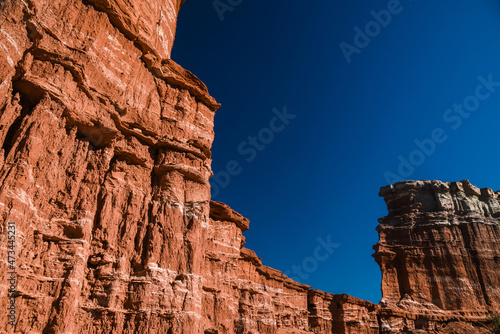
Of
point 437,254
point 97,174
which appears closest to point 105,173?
point 97,174

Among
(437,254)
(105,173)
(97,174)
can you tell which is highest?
(437,254)

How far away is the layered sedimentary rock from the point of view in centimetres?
4903

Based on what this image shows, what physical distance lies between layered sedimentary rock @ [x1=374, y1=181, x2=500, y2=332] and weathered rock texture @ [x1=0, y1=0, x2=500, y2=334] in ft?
111

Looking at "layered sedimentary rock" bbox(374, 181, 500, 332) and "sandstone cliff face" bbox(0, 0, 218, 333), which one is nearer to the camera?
"sandstone cliff face" bbox(0, 0, 218, 333)

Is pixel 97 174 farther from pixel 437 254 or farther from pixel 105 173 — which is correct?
pixel 437 254

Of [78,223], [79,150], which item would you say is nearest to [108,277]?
A: [78,223]

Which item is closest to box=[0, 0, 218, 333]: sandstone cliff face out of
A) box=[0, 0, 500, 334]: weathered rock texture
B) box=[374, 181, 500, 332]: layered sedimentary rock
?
box=[0, 0, 500, 334]: weathered rock texture

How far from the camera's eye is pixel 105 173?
52.1 ft

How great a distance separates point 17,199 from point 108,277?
4.69 m

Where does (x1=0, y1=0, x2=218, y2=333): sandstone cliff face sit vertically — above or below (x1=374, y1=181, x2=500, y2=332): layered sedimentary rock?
below

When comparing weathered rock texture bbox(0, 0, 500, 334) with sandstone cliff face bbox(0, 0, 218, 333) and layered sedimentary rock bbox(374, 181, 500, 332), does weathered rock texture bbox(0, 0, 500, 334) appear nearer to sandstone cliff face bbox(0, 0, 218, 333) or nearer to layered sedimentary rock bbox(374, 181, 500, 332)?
sandstone cliff face bbox(0, 0, 218, 333)

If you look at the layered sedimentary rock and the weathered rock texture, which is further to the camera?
the layered sedimentary rock

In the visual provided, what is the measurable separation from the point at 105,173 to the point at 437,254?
2072 inches

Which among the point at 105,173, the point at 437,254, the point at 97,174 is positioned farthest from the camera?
the point at 437,254
